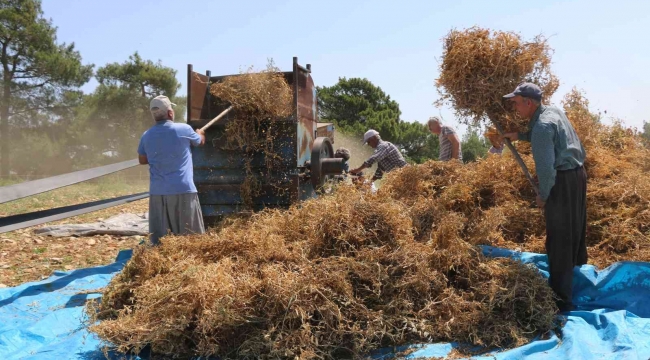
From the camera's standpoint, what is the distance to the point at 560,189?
3701mm

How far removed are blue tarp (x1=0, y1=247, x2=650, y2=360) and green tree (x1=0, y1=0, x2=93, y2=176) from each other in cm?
2107

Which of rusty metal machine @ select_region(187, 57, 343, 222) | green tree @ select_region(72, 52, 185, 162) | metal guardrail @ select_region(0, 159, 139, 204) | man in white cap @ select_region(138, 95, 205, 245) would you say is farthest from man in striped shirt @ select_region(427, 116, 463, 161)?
green tree @ select_region(72, 52, 185, 162)

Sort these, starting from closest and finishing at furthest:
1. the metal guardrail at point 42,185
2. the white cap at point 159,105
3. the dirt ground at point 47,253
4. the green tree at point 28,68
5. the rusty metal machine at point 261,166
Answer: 1. the metal guardrail at point 42,185
2. the white cap at point 159,105
3. the dirt ground at point 47,253
4. the rusty metal machine at point 261,166
5. the green tree at point 28,68

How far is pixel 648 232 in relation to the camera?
418 centimetres

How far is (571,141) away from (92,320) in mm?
3719

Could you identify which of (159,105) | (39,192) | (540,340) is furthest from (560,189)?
(39,192)

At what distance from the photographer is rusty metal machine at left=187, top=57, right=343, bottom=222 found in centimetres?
574

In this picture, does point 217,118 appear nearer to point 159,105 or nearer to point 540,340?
point 159,105

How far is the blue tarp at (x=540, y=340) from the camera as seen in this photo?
9.78 ft

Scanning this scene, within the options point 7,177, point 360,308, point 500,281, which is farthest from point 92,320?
point 7,177

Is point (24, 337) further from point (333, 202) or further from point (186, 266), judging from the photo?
point (333, 202)

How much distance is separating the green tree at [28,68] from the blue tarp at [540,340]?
21066 millimetres

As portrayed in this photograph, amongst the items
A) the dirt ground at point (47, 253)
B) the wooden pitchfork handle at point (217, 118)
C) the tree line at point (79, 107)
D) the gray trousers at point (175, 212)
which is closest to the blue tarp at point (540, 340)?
the gray trousers at point (175, 212)

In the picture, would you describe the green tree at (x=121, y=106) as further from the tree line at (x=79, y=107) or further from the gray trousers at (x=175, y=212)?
the gray trousers at (x=175, y=212)
